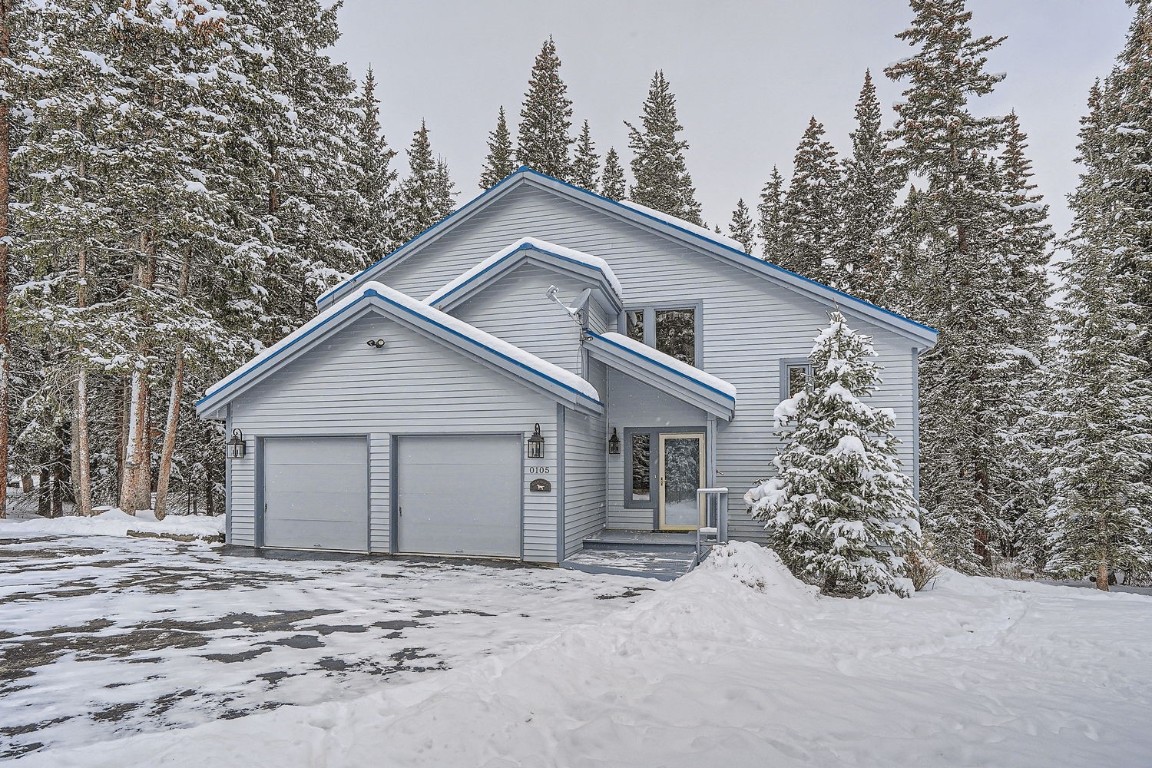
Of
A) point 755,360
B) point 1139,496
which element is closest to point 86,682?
point 755,360

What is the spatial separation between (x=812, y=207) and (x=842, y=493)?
21504mm

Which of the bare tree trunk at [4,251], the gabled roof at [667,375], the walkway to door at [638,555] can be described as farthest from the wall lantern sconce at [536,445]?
the bare tree trunk at [4,251]

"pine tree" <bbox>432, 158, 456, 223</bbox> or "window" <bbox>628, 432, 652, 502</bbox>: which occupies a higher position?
"pine tree" <bbox>432, 158, 456, 223</bbox>

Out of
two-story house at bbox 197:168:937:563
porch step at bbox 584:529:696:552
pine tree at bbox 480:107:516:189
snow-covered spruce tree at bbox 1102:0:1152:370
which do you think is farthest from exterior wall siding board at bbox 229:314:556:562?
pine tree at bbox 480:107:516:189

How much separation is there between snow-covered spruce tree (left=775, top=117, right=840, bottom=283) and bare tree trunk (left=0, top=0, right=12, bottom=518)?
27.8 m

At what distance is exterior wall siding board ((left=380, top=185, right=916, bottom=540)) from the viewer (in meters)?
13.0

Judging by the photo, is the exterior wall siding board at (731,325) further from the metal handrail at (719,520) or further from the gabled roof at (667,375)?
the metal handrail at (719,520)

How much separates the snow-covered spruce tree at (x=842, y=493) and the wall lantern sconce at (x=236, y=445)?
32.4 ft

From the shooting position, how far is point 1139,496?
41.8 feet

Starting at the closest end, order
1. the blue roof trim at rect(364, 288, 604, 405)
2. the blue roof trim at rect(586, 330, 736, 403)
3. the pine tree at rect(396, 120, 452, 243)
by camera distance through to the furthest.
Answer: the blue roof trim at rect(364, 288, 604, 405), the blue roof trim at rect(586, 330, 736, 403), the pine tree at rect(396, 120, 452, 243)

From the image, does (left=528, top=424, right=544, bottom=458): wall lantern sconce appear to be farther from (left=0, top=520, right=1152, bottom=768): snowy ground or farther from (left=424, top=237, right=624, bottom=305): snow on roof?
(left=424, top=237, right=624, bottom=305): snow on roof

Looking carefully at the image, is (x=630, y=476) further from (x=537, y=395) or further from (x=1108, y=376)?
(x=1108, y=376)

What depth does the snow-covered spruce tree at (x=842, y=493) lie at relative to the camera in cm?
897

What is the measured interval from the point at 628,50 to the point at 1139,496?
32879 mm
